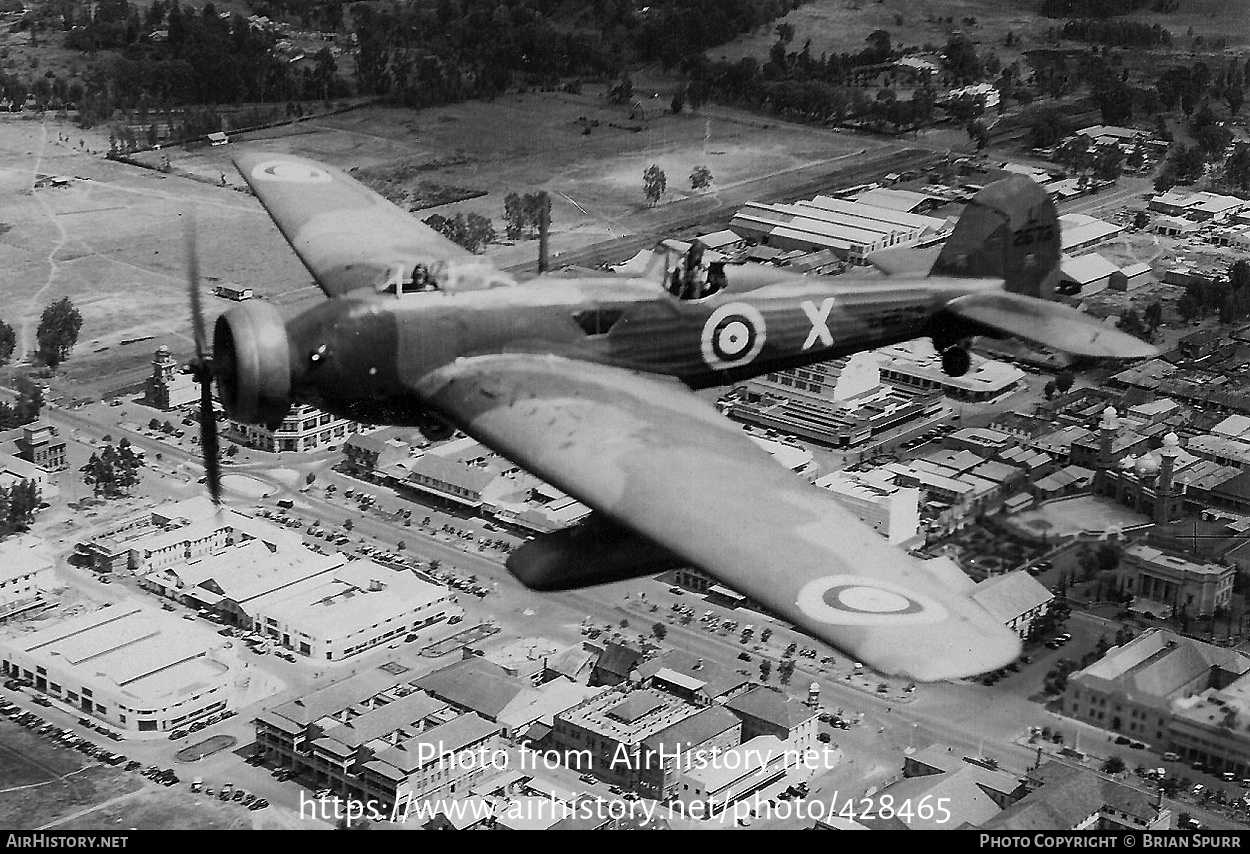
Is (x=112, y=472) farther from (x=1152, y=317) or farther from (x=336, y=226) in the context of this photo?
(x=1152, y=317)

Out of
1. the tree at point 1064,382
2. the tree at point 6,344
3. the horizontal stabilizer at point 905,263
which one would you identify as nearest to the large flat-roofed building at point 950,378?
the tree at point 1064,382

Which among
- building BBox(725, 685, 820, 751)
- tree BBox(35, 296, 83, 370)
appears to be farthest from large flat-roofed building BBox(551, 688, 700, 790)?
tree BBox(35, 296, 83, 370)

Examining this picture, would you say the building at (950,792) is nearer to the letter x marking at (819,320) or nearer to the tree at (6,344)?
the letter x marking at (819,320)

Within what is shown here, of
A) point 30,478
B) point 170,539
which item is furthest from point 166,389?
point 170,539

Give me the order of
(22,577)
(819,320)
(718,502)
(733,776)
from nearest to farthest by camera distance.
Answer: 1. (718,502)
2. (819,320)
3. (733,776)
4. (22,577)

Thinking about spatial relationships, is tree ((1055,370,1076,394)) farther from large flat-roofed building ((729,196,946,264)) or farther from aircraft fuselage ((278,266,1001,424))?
aircraft fuselage ((278,266,1001,424))
